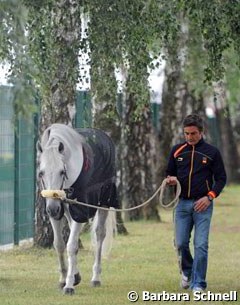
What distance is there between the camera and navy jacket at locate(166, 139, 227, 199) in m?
12.6

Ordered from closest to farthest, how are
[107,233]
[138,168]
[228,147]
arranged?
[107,233] → [138,168] → [228,147]

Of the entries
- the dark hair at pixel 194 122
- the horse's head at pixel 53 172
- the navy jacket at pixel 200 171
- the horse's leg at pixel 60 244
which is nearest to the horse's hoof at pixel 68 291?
the horse's leg at pixel 60 244

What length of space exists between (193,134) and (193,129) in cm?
6

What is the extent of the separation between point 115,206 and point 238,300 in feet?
7.45

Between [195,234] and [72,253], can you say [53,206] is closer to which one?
[72,253]

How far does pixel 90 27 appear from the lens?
42.2ft

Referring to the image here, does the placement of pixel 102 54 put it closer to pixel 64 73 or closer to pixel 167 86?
pixel 64 73

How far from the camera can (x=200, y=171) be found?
41.5 feet

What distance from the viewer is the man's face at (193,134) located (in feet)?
41.3

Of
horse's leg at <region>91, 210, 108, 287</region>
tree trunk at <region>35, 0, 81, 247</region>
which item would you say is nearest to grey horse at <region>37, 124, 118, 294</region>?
horse's leg at <region>91, 210, 108, 287</region>

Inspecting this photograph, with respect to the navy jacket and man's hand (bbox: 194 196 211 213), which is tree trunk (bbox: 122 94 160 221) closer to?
the navy jacket

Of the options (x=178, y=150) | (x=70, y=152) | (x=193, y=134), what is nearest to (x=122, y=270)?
(x=70, y=152)

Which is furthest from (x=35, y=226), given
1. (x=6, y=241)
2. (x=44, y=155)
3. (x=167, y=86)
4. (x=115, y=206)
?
(x=167, y=86)

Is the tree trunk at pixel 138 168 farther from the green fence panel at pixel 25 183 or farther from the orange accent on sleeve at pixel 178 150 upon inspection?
the orange accent on sleeve at pixel 178 150
